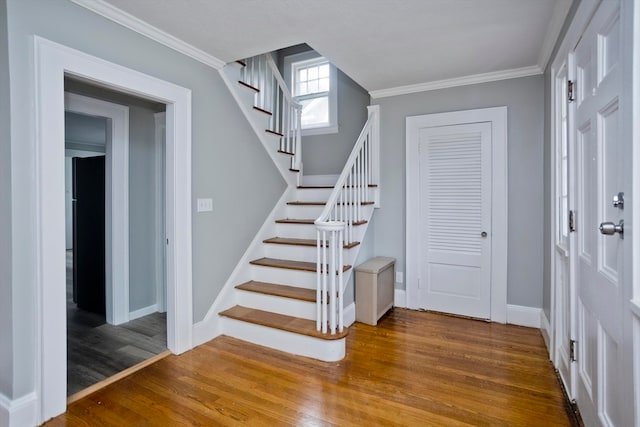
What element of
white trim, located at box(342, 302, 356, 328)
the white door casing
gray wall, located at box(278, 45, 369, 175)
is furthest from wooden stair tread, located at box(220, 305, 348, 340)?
gray wall, located at box(278, 45, 369, 175)

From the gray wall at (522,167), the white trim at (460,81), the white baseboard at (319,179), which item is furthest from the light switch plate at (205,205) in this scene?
the gray wall at (522,167)

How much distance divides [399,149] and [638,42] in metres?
2.66

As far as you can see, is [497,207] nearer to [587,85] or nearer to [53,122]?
[587,85]

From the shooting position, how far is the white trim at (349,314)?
10.2ft

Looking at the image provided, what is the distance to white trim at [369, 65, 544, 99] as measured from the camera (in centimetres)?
309

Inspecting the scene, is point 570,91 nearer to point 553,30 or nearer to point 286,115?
point 553,30

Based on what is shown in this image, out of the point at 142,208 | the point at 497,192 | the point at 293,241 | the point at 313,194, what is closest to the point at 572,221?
the point at 497,192

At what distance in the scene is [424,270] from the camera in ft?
11.8

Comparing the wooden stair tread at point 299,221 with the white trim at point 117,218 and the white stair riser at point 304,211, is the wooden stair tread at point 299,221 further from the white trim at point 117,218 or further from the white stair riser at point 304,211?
the white trim at point 117,218

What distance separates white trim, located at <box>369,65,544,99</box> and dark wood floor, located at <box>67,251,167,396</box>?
329 centimetres

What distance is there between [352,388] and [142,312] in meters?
2.46

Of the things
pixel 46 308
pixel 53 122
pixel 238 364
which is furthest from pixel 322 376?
pixel 53 122

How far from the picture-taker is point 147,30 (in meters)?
2.33

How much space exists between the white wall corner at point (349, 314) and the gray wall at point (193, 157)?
3.73 feet
